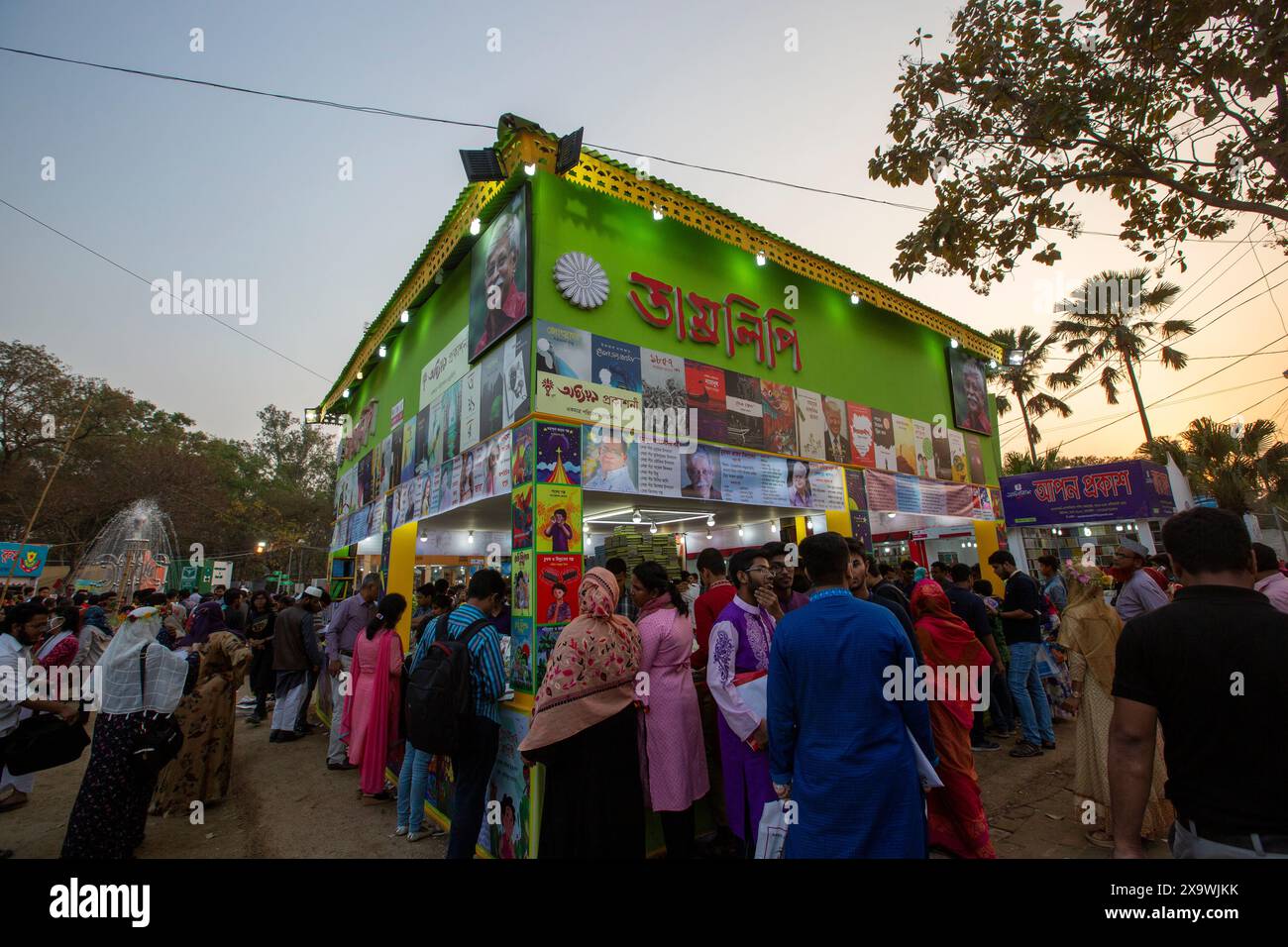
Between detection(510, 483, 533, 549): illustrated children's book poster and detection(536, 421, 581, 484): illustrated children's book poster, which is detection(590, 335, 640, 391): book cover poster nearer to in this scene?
detection(536, 421, 581, 484): illustrated children's book poster

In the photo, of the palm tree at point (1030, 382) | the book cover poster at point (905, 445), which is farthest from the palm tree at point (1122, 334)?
the book cover poster at point (905, 445)

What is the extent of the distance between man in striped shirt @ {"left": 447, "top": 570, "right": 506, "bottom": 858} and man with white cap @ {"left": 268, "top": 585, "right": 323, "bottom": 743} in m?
5.04

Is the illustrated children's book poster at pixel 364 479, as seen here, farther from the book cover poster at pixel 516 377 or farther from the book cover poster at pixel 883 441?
the book cover poster at pixel 883 441

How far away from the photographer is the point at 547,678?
3143mm

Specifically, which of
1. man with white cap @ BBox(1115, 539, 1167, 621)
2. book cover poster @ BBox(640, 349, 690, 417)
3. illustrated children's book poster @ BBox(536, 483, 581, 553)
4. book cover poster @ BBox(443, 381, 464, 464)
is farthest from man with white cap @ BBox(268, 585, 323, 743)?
man with white cap @ BBox(1115, 539, 1167, 621)

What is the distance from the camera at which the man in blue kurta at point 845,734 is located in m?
2.18

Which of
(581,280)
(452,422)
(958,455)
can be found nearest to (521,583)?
(452,422)

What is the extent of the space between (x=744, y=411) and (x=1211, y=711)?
5277mm

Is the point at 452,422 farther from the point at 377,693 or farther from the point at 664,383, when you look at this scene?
the point at 377,693

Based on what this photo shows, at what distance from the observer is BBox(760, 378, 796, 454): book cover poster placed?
22.6 ft

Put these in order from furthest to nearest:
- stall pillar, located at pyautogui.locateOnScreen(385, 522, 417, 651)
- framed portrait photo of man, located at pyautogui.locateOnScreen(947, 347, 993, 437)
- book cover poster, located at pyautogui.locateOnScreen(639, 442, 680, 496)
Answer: framed portrait photo of man, located at pyautogui.locateOnScreen(947, 347, 993, 437) < stall pillar, located at pyautogui.locateOnScreen(385, 522, 417, 651) < book cover poster, located at pyautogui.locateOnScreen(639, 442, 680, 496)

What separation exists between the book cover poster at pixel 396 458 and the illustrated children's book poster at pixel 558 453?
14.2 ft

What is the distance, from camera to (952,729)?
148 inches
